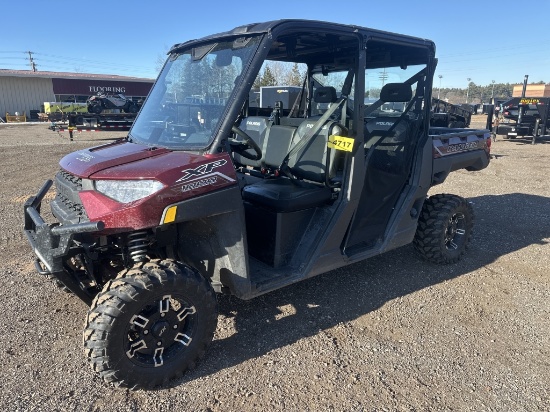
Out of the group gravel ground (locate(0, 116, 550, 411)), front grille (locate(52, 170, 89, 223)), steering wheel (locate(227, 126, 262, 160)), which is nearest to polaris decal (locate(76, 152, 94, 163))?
front grille (locate(52, 170, 89, 223))

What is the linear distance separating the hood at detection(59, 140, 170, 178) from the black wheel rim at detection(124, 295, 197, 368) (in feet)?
3.07

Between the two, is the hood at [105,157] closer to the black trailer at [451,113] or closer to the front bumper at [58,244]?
the front bumper at [58,244]

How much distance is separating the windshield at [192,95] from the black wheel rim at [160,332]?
1.09 meters

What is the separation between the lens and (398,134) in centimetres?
406

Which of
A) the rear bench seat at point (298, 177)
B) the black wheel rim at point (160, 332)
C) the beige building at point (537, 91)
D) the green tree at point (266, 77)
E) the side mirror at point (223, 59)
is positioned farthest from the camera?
the beige building at point (537, 91)

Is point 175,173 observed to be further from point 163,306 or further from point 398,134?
point 398,134

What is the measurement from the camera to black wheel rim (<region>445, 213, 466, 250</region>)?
15.6 feet

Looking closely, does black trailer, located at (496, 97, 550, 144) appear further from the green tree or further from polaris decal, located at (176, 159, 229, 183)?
polaris decal, located at (176, 159, 229, 183)

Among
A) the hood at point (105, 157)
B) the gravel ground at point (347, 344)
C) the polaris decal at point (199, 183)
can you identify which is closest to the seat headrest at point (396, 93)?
the gravel ground at point (347, 344)

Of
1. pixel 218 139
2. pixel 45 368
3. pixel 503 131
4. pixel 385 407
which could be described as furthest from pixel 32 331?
pixel 503 131

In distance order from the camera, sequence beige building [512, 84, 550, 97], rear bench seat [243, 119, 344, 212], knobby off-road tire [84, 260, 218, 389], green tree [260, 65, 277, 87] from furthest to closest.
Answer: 1. beige building [512, 84, 550, 97]
2. green tree [260, 65, 277, 87]
3. rear bench seat [243, 119, 344, 212]
4. knobby off-road tire [84, 260, 218, 389]

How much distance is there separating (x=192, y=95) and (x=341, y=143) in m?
1.22

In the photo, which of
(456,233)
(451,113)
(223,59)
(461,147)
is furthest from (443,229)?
(451,113)

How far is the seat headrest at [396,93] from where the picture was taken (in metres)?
3.81
